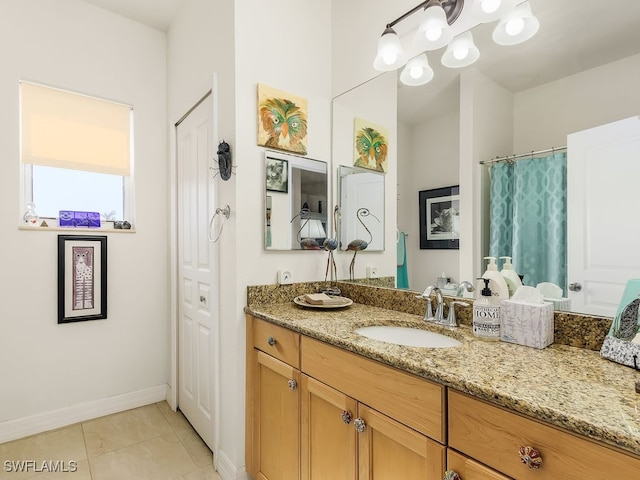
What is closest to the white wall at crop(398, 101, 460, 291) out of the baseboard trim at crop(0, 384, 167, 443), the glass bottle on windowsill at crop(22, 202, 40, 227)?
the baseboard trim at crop(0, 384, 167, 443)

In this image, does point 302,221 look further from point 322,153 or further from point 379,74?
point 379,74

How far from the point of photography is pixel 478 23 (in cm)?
Answer: 138

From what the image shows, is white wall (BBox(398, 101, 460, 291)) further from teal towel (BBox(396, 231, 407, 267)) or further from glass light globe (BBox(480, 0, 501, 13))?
glass light globe (BBox(480, 0, 501, 13))

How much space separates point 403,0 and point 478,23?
1.53 feet

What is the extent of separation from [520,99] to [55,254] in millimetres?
2705

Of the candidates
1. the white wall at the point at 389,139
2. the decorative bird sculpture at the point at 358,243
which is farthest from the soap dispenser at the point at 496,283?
the decorative bird sculpture at the point at 358,243

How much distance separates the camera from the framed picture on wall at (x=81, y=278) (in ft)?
7.34

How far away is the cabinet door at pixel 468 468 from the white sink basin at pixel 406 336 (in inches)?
19.2

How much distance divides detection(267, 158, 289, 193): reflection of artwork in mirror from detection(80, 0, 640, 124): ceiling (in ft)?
2.50

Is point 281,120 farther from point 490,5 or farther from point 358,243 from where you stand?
point 490,5

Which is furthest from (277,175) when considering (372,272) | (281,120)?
(372,272)

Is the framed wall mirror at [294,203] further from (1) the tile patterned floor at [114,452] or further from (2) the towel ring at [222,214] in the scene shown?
(1) the tile patterned floor at [114,452]

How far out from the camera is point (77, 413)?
229 centimetres

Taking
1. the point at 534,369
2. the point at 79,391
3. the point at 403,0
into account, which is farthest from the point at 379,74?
the point at 79,391
